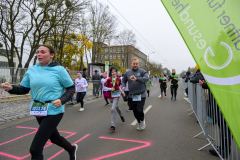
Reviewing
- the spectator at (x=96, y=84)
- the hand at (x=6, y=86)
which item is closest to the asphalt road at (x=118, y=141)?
the hand at (x=6, y=86)

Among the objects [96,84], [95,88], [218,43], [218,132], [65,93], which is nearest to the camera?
[218,43]

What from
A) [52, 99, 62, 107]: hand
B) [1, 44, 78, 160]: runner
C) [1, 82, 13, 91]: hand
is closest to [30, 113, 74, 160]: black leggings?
[1, 44, 78, 160]: runner

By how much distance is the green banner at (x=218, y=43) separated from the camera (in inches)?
49.2

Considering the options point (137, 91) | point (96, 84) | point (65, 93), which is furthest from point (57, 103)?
point (96, 84)

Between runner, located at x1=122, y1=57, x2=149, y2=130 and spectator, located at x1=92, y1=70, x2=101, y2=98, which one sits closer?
runner, located at x1=122, y1=57, x2=149, y2=130

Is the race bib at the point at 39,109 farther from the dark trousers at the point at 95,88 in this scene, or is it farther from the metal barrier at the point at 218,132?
the dark trousers at the point at 95,88

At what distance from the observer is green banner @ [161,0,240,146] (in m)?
1.25

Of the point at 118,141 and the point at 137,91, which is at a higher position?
the point at 137,91

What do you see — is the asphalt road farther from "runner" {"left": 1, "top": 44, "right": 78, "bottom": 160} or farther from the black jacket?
the black jacket

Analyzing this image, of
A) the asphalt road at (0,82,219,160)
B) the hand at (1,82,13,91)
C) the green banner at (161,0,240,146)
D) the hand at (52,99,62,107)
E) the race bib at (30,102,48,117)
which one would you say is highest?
the green banner at (161,0,240,146)

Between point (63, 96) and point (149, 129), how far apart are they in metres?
3.26

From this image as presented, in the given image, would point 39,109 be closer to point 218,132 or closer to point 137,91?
point 137,91

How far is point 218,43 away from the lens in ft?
4.24

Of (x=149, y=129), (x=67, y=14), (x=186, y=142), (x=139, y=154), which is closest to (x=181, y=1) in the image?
(x=139, y=154)
